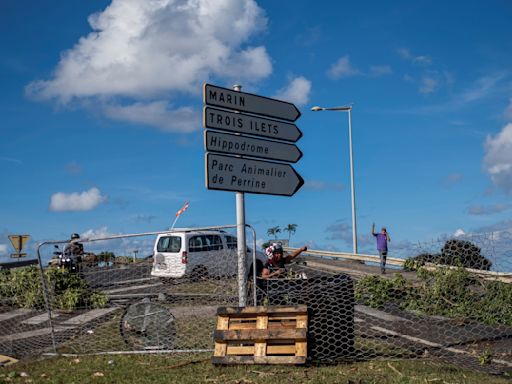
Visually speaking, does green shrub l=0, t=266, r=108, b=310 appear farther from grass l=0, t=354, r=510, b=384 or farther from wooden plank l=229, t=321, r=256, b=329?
wooden plank l=229, t=321, r=256, b=329

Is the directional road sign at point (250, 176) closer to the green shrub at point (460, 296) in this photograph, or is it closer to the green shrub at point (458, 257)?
the green shrub at point (458, 257)

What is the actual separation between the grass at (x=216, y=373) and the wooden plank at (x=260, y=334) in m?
0.39

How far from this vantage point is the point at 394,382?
664 cm

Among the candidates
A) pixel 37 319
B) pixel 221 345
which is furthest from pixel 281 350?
pixel 37 319

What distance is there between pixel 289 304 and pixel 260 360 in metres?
1.05

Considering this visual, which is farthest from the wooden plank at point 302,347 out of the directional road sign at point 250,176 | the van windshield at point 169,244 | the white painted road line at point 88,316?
the van windshield at point 169,244

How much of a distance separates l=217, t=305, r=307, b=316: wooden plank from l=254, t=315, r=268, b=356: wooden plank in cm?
9

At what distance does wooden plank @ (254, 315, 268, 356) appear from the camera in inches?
304

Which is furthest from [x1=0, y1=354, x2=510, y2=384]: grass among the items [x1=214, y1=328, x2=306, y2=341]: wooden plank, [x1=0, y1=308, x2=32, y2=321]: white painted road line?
[x1=0, y1=308, x2=32, y2=321]: white painted road line

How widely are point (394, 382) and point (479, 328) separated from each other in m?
4.38

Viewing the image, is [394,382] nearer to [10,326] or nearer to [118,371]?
[118,371]

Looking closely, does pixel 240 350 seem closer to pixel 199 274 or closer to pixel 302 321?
pixel 302 321

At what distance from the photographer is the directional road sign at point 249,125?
8523mm

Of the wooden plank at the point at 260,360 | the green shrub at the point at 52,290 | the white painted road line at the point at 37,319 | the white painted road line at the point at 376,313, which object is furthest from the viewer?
the white painted road line at the point at 37,319
